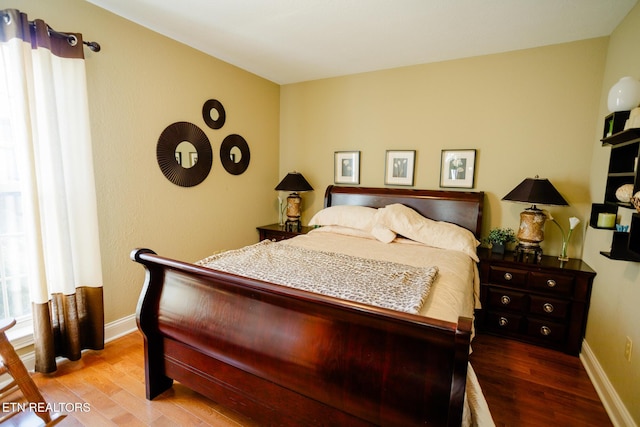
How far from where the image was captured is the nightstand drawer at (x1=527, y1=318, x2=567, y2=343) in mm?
2379

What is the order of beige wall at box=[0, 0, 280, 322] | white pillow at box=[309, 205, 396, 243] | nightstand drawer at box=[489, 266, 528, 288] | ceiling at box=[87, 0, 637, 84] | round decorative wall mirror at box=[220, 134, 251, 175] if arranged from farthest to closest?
round decorative wall mirror at box=[220, 134, 251, 175] → white pillow at box=[309, 205, 396, 243] → nightstand drawer at box=[489, 266, 528, 288] → beige wall at box=[0, 0, 280, 322] → ceiling at box=[87, 0, 637, 84]

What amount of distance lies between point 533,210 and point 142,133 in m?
3.41

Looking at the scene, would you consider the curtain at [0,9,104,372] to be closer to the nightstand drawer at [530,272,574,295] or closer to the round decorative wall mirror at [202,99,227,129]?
the round decorative wall mirror at [202,99,227,129]

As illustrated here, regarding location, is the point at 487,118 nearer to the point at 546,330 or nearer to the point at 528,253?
the point at 528,253

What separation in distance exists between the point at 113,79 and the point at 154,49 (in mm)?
479

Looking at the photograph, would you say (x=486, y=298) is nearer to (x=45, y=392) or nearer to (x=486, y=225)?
(x=486, y=225)

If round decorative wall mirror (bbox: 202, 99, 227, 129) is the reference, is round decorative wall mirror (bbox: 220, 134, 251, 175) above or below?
below

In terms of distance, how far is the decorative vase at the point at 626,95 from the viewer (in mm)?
1689

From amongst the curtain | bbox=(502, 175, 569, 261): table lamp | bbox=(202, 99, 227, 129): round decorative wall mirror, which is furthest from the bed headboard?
the curtain

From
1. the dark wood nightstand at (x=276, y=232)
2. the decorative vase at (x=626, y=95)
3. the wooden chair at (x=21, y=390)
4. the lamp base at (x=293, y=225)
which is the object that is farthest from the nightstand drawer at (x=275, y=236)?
the decorative vase at (x=626, y=95)

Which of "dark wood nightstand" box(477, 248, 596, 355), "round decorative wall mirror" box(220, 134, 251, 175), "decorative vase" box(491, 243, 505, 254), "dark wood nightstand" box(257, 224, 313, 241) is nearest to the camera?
"dark wood nightstand" box(477, 248, 596, 355)

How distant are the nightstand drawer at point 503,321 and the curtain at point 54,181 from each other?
10.4ft

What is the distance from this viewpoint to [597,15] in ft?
7.01

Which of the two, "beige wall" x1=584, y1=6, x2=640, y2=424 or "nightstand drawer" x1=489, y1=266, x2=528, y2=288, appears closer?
"beige wall" x1=584, y1=6, x2=640, y2=424
